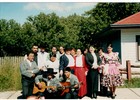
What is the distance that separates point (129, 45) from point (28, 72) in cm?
794

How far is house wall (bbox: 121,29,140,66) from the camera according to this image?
16.6 metres

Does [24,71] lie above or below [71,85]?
above

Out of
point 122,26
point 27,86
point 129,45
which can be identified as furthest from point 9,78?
point 129,45

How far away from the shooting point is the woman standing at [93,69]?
413 inches

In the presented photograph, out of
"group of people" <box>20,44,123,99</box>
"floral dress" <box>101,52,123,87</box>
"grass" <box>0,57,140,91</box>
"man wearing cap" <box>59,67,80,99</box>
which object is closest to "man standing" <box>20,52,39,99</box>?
"group of people" <box>20,44,123,99</box>

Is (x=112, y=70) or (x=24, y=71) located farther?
(x=112, y=70)

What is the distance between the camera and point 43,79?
32.0 feet

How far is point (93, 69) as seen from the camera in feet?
34.7

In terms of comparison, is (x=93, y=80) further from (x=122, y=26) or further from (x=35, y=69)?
(x=122, y=26)

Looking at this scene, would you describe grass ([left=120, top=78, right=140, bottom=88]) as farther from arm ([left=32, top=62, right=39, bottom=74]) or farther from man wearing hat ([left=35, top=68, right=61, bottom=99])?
arm ([left=32, top=62, right=39, bottom=74])

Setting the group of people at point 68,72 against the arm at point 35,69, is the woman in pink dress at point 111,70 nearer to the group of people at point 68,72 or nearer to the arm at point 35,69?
the group of people at point 68,72

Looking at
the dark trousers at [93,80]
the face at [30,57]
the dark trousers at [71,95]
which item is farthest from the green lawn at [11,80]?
the dark trousers at [71,95]

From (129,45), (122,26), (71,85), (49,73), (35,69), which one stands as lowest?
(71,85)

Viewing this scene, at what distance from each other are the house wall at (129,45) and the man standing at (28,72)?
7.49 metres
